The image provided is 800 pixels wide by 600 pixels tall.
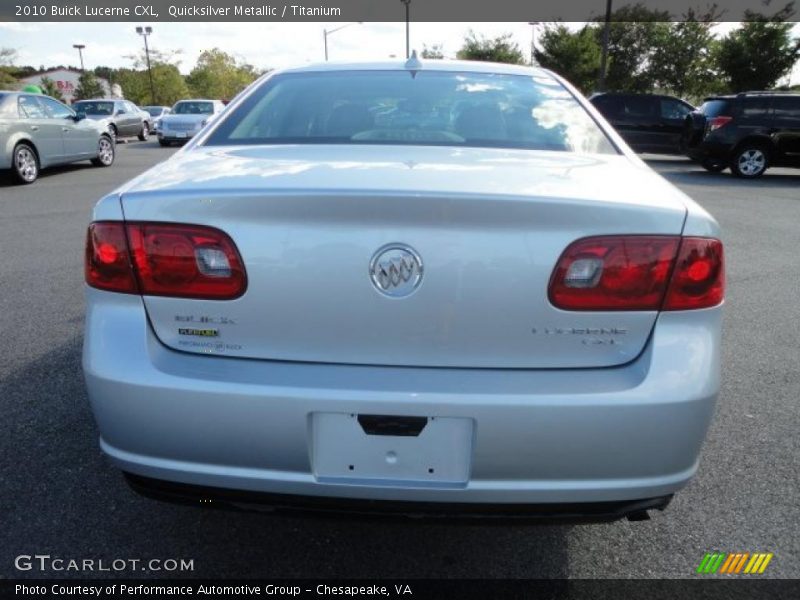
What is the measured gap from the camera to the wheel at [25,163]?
10.5m

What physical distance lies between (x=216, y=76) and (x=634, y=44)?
165 ft

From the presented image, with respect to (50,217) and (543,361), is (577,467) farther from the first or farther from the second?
(50,217)

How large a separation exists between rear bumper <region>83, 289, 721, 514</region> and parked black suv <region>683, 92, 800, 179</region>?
12317 mm

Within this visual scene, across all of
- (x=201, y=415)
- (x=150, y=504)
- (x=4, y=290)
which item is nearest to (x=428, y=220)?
(x=201, y=415)

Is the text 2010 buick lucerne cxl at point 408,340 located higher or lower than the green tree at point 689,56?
lower

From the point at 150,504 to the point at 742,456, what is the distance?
2.42 metres

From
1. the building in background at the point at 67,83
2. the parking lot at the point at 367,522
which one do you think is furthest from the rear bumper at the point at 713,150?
the building in background at the point at 67,83

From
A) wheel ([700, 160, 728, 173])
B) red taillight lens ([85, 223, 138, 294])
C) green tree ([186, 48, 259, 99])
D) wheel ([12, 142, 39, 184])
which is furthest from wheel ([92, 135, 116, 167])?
green tree ([186, 48, 259, 99])

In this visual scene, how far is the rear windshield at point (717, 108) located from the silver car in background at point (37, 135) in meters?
12.7

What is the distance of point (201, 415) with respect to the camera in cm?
159

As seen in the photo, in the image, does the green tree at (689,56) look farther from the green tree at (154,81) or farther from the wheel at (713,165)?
the green tree at (154,81)

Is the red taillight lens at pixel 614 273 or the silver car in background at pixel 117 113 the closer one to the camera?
the red taillight lens at pixel 614 273

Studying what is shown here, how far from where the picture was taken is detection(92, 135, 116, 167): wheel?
13.5m

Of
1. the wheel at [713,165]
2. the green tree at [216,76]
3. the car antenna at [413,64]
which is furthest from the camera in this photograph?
the green tree at [216,76]
